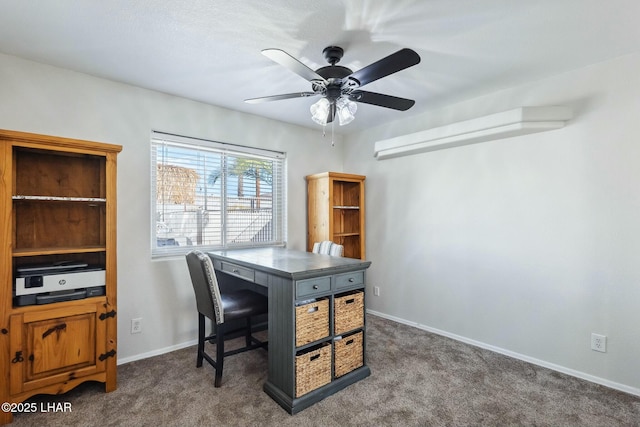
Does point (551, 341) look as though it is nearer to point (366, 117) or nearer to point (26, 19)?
point (366, 117)

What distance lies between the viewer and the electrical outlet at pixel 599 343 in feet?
7.79

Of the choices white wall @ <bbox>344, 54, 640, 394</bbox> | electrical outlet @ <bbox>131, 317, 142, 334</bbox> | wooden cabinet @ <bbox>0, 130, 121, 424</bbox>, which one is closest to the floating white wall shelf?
white wall @ <bbox>344, 54, 640, 394</bbox>

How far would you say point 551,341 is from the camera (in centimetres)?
262

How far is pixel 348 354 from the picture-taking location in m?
2.33

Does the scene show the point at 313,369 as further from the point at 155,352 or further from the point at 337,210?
the point at 337,210

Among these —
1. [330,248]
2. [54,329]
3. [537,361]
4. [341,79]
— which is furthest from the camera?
[330,248]

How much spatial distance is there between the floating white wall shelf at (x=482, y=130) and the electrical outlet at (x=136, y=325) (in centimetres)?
298

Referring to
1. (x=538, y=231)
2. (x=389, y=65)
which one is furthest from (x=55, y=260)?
(x=538, y=231)

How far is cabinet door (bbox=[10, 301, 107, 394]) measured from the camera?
6.45 feet

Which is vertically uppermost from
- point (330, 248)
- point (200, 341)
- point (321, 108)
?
point (321, 108)

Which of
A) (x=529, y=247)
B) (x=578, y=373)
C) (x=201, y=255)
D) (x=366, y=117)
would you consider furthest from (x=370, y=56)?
(x=578, y=373)

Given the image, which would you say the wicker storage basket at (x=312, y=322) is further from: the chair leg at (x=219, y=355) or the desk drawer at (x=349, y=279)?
the chair leg at (x=219, y=355)

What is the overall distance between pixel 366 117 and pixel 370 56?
1459 mm

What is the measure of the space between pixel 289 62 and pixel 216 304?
1683 mm
